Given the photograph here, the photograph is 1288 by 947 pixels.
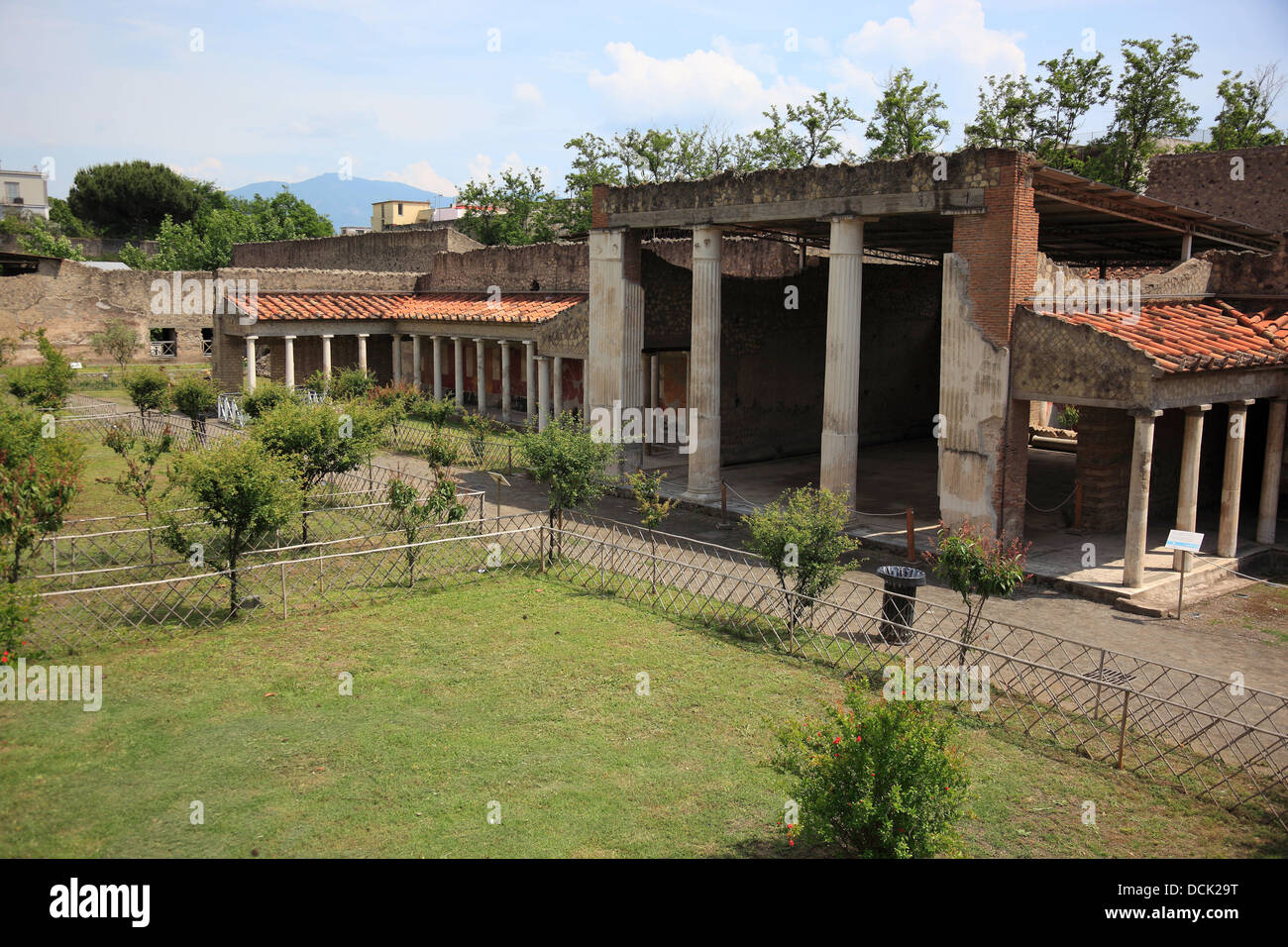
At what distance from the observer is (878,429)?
29812mm

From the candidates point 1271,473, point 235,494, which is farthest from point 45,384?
point 1271,473

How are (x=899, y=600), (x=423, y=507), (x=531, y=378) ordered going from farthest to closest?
(x=531, y=378) → (x=423, y=507) → (x=899, y=600)

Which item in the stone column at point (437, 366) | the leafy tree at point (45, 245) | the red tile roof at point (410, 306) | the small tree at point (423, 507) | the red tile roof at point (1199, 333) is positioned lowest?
the small tree at point (423, 507)

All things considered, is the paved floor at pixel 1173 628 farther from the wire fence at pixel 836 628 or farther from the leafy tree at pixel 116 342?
the leafy tree at pixel 116 342

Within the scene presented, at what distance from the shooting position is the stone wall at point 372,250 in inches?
1570

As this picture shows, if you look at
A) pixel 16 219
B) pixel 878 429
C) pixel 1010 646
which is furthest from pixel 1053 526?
pixel 16 219

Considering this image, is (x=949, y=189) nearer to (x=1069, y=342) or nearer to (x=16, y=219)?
(x=1069, y=342)

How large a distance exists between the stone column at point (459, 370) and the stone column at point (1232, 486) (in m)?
22.2

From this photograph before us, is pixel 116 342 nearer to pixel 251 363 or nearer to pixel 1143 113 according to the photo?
pixel 251 363

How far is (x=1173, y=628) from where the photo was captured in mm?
13984

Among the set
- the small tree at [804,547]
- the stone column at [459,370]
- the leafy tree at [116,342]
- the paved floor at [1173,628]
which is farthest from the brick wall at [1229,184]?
the leafy tree at [116,342]

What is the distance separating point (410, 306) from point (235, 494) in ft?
77.6

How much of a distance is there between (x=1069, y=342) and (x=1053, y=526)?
4898 mm

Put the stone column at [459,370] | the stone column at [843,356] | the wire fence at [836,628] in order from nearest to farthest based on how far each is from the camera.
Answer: the wire fence at [836,628] < the stone column at [843,356] < the stone column at [459,370]
